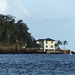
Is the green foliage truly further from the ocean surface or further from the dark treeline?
the ocean surface

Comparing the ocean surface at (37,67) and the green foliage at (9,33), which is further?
the green foliage at (9,33)

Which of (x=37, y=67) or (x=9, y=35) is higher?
(x=9, y=35)

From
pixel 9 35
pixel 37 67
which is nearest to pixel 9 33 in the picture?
pixel 9 35

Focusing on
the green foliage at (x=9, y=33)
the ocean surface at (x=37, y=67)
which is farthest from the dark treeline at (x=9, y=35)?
Result: the ocean surface at (x=37, y=67)

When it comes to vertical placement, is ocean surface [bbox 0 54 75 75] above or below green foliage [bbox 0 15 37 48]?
below

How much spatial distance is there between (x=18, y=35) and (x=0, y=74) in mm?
153107

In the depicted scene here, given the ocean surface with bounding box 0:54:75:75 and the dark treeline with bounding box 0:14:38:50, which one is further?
the dark treeline with bounding box 0:14:38:50

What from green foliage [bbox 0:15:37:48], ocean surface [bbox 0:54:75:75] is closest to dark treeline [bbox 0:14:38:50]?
green foliage [bbox 0:15:37:48]

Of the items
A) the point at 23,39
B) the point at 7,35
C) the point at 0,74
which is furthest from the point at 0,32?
the point at 0,74

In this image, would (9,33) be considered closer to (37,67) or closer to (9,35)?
(9,35)

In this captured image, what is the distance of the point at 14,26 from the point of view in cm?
19688

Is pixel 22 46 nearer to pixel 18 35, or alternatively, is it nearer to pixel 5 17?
pixel 18 35

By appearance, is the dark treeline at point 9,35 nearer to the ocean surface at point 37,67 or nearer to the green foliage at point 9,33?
the green foliage at point 9,33

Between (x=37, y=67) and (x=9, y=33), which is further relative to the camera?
(x=9, y=33)
